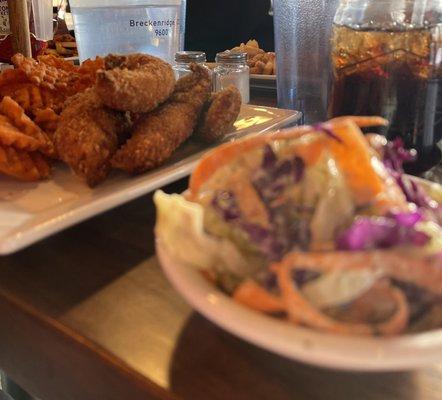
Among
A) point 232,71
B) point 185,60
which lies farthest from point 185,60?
point 232,71

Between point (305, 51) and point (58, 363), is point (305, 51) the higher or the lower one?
the higher one

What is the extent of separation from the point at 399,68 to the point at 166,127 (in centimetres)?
Answer: 38

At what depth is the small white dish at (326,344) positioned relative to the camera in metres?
0.35

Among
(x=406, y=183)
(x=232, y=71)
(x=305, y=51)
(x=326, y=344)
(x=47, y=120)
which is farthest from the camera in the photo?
(x=232, y=71)

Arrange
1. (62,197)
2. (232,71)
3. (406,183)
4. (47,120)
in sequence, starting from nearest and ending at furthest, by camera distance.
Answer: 1. (406,183)
2. (62,197)
3. (47,120)
4. (232,71)

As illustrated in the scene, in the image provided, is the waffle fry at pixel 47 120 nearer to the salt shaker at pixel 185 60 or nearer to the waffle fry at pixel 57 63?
the waffle fry at pixel 57 63

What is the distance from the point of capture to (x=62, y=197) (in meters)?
0.72

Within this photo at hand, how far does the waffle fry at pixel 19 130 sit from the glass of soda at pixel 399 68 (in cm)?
50

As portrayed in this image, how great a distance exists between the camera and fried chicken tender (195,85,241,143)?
2.89 ft

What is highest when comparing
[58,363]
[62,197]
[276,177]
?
[276,177]

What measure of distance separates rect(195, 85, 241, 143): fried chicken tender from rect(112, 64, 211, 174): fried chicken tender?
0.02 metres

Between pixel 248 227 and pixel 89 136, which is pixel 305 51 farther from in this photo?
pixel 248 227

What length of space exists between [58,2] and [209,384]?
10.5 ft


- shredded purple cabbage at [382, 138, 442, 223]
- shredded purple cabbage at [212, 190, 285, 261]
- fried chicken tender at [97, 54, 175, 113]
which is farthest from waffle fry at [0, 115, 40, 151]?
shredded purple cabbage at [382, 138, 442, 223]
